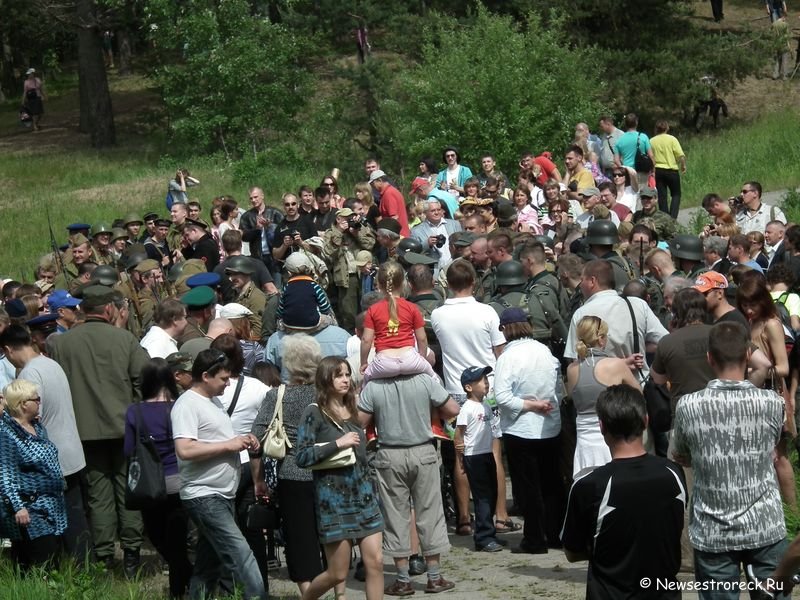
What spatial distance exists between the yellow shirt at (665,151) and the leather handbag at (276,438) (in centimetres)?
1230

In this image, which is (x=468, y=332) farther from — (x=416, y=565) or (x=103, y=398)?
(x=103, y=398)

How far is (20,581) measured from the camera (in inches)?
305

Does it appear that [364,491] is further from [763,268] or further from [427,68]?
[427,68]

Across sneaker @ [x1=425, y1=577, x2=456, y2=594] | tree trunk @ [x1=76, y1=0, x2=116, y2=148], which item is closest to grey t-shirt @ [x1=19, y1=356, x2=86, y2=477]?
sneaker @ [x1=425, y1=577, x2=456, y2=594]

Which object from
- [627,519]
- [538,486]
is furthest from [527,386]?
[627,519]

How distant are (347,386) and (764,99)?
28502 mm

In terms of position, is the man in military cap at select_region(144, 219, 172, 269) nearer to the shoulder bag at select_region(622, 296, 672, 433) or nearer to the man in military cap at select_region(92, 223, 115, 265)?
the man in military cap at select_region(92, 223, 115, 265)

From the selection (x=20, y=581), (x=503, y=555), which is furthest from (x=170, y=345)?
(x=503, y=555)

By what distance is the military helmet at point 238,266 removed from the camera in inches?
462

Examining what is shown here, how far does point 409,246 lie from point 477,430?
3.68m

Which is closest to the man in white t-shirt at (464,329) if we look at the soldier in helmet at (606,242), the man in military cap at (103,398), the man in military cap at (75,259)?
the soldier in helmet at (606,242)

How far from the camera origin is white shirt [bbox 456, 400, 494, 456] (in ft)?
30.5

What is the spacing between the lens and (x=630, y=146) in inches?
714

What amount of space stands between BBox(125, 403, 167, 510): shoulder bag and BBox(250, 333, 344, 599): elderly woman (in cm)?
72
